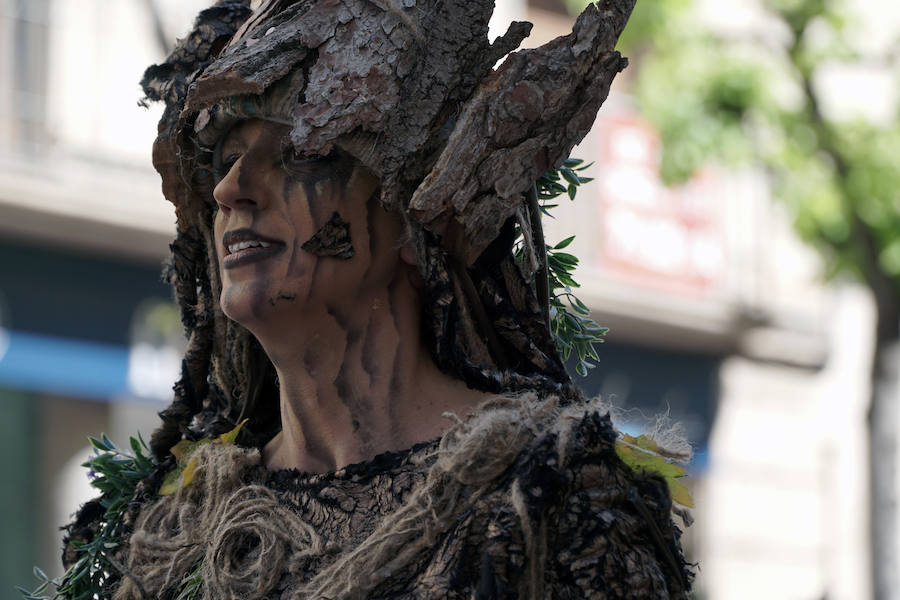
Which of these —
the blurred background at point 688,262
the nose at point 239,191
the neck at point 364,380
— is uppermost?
the blurred background at point 688,262

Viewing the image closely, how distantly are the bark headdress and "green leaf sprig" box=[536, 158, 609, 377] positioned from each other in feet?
0.72

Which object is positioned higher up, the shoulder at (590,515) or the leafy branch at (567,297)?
the leafy branch at (567,297)

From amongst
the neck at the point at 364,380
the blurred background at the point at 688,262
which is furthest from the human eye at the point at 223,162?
the blurred background at the point at 688,262

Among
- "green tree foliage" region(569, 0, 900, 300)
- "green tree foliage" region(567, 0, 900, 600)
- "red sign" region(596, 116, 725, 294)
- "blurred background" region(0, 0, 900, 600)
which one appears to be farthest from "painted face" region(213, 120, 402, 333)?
"red sign" region(596, 116, 725, 294)

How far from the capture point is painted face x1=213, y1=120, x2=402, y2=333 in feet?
9.71

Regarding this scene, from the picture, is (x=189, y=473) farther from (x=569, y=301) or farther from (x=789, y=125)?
(x=789, y=125)

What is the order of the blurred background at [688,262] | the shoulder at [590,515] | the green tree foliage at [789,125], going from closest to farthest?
the shoulder at [590,515], the green tree foliage at [789,125], the blurred background at [688,262]

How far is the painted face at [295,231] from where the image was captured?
117 inches

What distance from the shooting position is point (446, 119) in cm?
297

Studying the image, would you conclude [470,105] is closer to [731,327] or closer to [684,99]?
[684,99]

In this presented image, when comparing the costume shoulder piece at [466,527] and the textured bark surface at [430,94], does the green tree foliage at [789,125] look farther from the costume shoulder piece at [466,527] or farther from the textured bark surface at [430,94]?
the costume shoulder piece at [466,527]

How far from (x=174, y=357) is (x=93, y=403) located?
28.3 inches

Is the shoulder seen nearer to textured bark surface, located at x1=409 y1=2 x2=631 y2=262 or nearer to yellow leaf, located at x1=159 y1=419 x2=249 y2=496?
textured bark surface, located at x1=409 y1=2 x2=631 y2=262

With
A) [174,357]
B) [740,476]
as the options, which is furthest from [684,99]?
[740,476]
